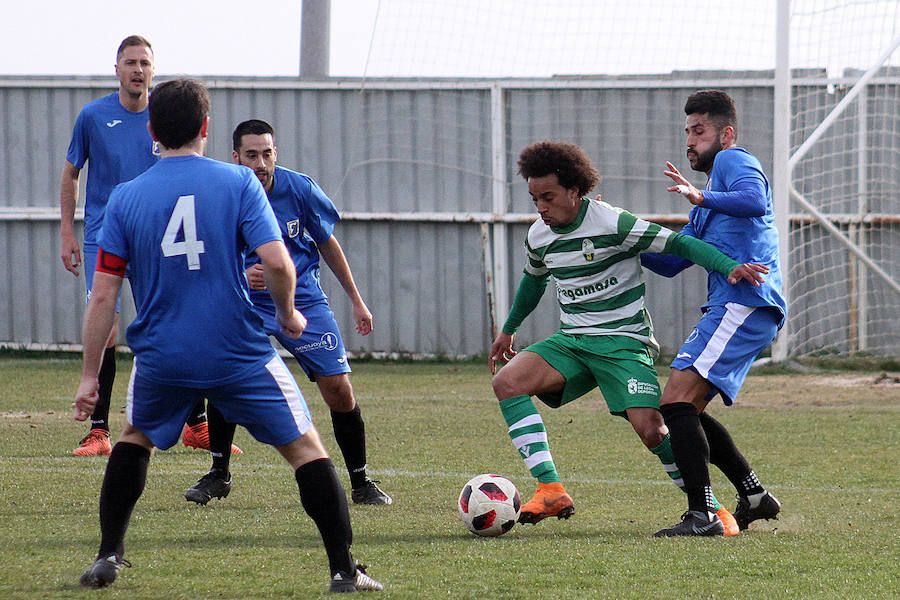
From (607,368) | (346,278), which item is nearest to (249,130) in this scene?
(346,278)

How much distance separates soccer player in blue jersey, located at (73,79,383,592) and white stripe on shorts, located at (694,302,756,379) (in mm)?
1890

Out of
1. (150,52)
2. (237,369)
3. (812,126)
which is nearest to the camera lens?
(237,369)

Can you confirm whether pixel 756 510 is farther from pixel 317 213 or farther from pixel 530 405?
pixel 317 213

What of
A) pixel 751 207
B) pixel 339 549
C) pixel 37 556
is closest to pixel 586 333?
pixel 751 207

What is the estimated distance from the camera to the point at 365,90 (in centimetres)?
1362

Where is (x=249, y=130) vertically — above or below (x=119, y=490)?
above

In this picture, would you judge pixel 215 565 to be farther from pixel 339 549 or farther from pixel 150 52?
pixel 150 52

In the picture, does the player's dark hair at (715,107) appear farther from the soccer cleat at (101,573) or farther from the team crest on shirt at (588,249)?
the soccer cleat at (101,573)

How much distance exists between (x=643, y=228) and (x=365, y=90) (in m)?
8.65

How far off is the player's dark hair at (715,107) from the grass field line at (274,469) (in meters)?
2.00

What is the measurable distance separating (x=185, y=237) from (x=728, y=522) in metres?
2.71

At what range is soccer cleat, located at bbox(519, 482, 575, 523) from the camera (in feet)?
17.0

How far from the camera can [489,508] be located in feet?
16.6

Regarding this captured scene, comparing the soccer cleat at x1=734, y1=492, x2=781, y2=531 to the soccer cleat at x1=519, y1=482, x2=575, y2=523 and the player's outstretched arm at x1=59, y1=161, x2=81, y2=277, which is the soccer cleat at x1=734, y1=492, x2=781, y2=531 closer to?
the soccer cleat at x1=519, y1=482, x2=575, y2=523
